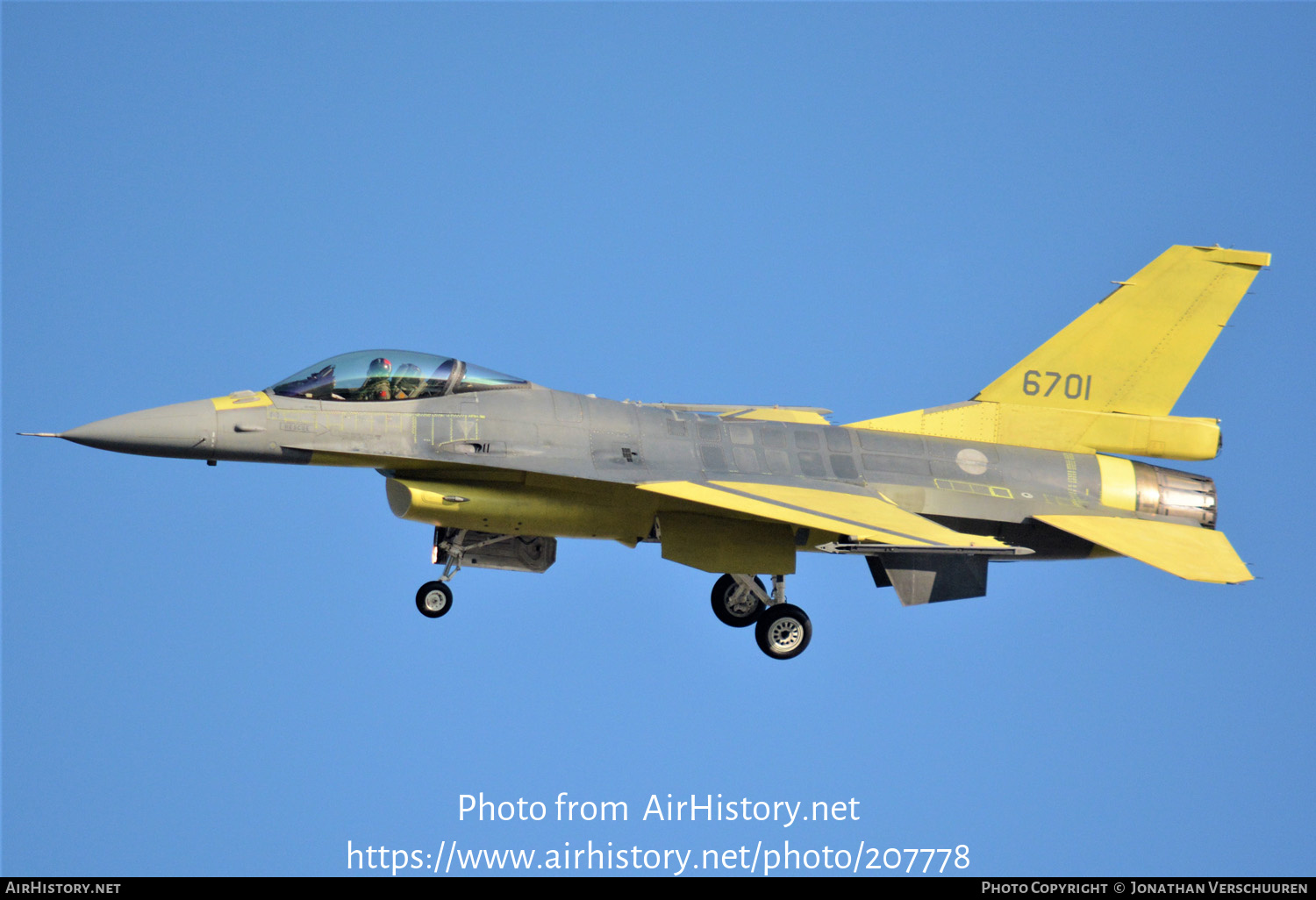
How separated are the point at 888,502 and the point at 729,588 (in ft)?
11.1

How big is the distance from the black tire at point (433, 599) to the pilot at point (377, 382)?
307 centimetres

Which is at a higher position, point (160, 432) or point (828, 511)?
point (160, 432)

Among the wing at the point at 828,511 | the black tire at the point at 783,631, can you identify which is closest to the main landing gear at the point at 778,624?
the black tire at the point at 783,631

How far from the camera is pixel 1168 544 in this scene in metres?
17.9

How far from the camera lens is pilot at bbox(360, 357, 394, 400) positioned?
17312mm

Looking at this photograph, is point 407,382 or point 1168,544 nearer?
point 407,382

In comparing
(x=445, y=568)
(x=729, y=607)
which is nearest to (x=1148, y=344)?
(x=729, y=607)

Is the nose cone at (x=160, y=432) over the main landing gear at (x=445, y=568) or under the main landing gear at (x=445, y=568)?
over

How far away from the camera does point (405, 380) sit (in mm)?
17484

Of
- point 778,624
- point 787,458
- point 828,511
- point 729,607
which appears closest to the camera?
point 828,511

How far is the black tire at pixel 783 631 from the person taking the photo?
1894 centimetres

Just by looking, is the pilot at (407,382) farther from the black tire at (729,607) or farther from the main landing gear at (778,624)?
the black tire at (729,607)

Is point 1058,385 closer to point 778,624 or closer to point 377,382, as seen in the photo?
point 778,624

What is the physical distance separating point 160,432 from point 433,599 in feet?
14.1
